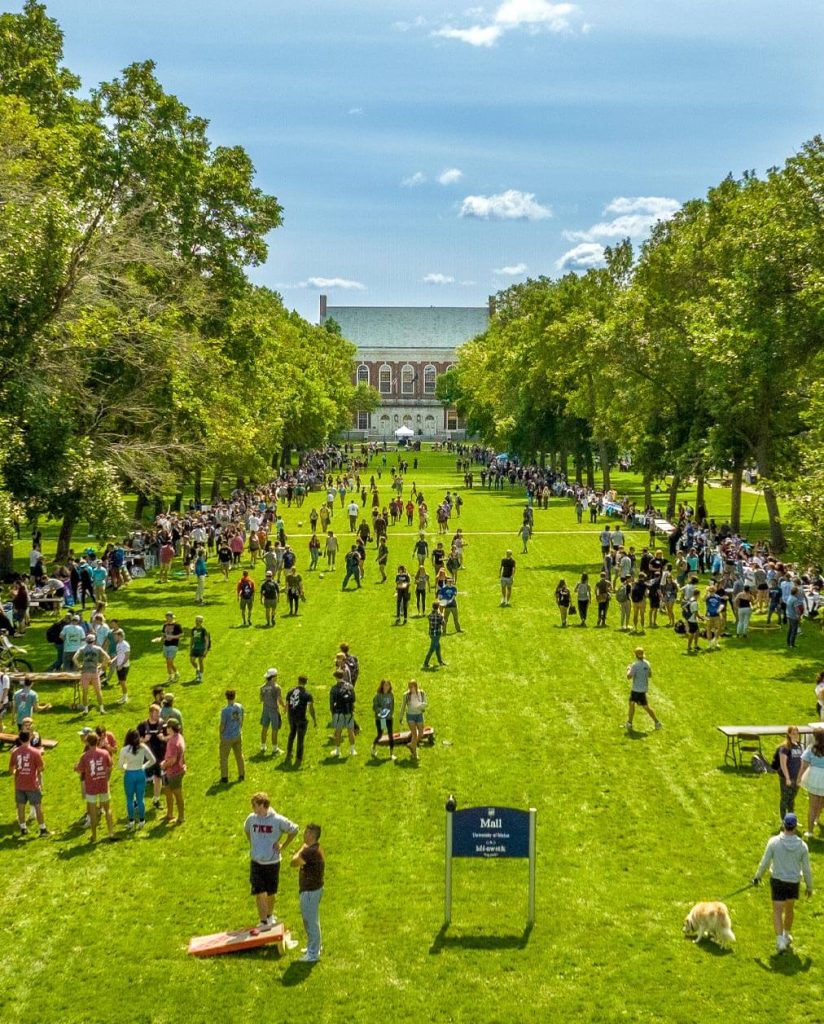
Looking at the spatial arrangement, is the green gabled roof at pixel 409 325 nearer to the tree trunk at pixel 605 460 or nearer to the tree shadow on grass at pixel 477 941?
the tree trunk at pixel 605 460

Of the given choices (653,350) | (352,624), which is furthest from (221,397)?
(653,350)

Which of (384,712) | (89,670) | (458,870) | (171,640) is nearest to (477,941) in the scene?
(458,870)

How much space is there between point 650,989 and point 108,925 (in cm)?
541

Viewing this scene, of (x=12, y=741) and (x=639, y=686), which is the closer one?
(x=12, y=741)

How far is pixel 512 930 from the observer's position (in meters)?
10.5

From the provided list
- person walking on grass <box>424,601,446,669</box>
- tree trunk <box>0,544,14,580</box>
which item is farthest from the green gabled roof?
person walking on grass <box>424,601,446,669</box>

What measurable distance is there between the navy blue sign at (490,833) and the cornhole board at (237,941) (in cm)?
188

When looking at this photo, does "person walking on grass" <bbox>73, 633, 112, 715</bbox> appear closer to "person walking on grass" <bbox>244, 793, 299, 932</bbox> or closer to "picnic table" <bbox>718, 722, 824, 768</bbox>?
"person walking on grass" <bbox>244, 793, 299, 932</bbox>

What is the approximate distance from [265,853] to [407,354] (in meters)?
164

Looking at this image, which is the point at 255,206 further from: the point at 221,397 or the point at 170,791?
the point at 170,791

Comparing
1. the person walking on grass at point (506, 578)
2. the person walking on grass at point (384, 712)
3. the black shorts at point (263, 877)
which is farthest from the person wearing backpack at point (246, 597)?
the black shorts at point (263, 877)

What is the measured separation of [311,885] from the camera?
9695mm

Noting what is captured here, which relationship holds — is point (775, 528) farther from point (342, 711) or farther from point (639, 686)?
point (342, 711)

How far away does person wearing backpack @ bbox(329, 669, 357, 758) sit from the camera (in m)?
15.7
